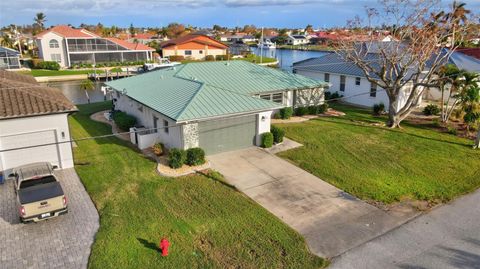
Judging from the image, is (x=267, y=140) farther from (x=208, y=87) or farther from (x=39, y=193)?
(x=39, y=193)

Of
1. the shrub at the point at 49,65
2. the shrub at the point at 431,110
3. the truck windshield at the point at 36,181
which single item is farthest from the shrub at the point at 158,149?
the shrub at the point at 49,65

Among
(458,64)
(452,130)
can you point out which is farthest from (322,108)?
(458,64)

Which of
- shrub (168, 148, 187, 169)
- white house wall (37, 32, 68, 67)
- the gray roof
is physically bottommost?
shrub (168, 148, 187, 169)

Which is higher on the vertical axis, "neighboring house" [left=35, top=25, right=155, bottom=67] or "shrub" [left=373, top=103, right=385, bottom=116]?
"neighboring house" [left=35, top=25, right=155, bottom=67]

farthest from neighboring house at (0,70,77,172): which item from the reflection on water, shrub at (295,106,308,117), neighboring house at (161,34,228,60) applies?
neighboring house at (161,34,228,60)

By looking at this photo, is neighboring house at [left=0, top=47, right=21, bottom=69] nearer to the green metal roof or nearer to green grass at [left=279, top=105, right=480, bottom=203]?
the green metal roof

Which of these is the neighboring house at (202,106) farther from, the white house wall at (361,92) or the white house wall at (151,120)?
the white house wall at (361,92)
